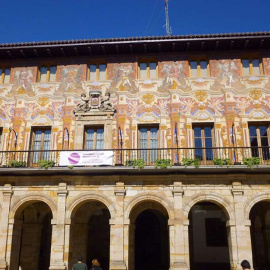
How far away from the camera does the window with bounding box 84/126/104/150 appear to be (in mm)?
17938

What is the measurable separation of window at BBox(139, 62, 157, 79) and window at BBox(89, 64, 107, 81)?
200 cm

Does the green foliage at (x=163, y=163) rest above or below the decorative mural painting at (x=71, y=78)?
below

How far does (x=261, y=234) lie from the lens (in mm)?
19219

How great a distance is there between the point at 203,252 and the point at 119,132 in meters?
8.54

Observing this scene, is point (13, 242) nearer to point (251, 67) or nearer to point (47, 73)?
point (47, 73)

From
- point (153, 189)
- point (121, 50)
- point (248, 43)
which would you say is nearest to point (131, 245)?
point (153, 189)

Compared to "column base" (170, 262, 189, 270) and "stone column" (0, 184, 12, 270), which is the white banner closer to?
"stone column" (0, 184, 12, 270)

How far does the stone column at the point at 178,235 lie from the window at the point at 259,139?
4.26 metres

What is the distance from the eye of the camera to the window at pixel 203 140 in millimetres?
17266

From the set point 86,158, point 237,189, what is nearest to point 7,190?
point 86,158

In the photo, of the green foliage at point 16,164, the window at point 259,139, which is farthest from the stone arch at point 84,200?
the window at point 259,139

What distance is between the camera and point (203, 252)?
65.5 feet

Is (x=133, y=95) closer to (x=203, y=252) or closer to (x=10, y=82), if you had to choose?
(x=10, y=82)

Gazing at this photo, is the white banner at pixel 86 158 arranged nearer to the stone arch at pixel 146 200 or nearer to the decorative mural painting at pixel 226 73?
the stone arch at pixel 146 200
